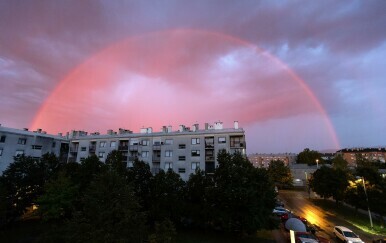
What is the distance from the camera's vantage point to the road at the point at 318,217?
3063 cm

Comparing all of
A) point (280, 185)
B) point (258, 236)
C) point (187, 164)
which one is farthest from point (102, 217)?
point (280, 185)

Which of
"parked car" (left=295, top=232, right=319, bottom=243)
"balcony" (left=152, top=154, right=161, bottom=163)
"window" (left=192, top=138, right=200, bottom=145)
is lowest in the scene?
"parked car" (left=295, top=232, right=319, bottom=243)

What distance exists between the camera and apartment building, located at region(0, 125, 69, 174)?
47094 mm

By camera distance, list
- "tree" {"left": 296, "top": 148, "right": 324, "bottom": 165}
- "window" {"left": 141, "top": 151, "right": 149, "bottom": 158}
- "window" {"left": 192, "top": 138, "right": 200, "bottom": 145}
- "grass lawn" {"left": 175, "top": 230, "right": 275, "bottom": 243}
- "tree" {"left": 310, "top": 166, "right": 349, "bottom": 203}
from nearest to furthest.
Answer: "grass lawn" {"left": 175, "top": 230, "right": 275, "bottom": 243}, "tree" {"left": 310, "top": 166, "right": 349, "bottom": 203}, "window" {"left": 192, "top": 138, "right": 200, "bottom": 145}, "window" {"left": 141, "top": 151, "right": 149, "bottom": 158}, "tree" {"left": 296, "top": 148, "right": 324, "bottom": 165}

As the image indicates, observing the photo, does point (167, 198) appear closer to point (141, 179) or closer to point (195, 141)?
point (141, 179)

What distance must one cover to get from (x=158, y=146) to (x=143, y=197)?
2136 centimetres

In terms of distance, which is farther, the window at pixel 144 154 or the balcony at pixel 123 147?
the balcony at pixel 123 147

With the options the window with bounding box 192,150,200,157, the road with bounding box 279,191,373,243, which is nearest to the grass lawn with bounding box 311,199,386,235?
the road with bounding box 279,191,373,243

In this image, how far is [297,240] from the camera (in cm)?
2305

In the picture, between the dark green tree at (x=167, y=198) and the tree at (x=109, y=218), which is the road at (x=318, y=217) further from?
the tree at (x=109, y=218)

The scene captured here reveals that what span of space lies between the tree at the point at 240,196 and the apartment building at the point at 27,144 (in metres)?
42.7

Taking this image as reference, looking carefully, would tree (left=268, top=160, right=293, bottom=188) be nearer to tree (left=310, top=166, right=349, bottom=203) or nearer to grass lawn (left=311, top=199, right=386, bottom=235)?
grass lawn (left=311, top=199, right=386, bottom=235)

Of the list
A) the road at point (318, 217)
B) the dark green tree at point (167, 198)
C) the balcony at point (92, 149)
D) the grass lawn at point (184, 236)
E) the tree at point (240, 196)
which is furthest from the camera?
the balcony at point (92, 149)

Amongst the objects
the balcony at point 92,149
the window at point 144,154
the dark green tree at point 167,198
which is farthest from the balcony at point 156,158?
the dark green tree at point 167,198
